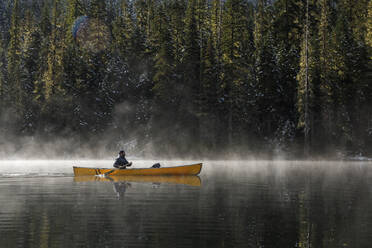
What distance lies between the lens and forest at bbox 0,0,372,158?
202ft

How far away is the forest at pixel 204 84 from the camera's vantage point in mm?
61625

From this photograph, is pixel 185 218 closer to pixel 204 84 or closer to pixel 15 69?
pixel 204 84

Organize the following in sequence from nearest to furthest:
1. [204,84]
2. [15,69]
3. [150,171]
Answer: [150,171]
[204,84]
[15,69]

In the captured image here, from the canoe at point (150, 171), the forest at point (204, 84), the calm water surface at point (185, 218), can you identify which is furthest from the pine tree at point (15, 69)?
the calm water surface at point (185, 218)

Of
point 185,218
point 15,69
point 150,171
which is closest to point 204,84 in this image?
point 15,69

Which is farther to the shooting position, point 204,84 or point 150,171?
point 204,84

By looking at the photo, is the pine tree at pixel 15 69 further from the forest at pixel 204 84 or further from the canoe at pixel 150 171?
the canoe at pixel 150 171

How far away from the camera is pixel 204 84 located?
65625 mm

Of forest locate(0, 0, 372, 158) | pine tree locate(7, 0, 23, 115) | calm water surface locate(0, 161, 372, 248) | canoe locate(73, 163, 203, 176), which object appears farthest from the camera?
pine tree locate(7, 0, 23, 115)

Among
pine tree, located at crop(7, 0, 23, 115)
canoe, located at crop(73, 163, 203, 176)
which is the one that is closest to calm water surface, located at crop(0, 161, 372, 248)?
canoe, located at crop(73, 163, 203, 176)

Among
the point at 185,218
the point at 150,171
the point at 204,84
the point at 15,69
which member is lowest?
the point at 185,218

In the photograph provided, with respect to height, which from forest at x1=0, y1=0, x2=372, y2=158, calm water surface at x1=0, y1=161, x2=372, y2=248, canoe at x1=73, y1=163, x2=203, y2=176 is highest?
→ forest at x1=0, y1=0, x2=372, y2=158

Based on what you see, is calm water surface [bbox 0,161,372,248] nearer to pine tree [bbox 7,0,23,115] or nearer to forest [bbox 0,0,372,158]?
forest [bbox 0,0,372,158]

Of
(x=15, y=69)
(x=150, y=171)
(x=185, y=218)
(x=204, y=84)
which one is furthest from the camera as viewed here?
(x=15, y=69)
